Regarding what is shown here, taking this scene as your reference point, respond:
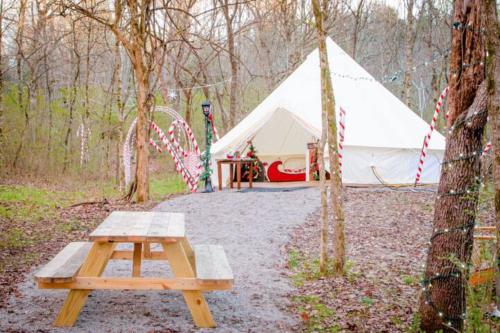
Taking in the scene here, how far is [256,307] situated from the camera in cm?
476

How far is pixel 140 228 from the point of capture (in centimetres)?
427

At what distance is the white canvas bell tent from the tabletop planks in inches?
327

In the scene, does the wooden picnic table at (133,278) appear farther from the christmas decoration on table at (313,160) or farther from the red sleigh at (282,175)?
the red sleigh at (282,175)

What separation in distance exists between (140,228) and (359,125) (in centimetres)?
984

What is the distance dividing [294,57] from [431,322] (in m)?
17.7

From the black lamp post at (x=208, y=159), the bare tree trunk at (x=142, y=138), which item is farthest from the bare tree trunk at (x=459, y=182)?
the black lamp post at (x=208, y=159)

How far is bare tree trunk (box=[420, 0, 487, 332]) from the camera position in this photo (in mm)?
3893

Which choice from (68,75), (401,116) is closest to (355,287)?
(401,116)

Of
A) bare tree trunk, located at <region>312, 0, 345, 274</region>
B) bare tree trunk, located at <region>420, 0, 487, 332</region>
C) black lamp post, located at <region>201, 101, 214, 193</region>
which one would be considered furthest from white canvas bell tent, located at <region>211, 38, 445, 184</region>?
bare tree trunk, located at <region>420, 0, 487, 332</region>

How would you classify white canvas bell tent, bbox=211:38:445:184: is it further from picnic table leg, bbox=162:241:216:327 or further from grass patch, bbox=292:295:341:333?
picnic table leg, bbox=162:241:216:327

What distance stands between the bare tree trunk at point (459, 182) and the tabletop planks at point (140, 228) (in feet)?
5.74

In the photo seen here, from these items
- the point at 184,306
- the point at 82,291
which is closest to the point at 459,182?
the point at 184,306

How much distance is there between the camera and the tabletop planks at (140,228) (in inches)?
154

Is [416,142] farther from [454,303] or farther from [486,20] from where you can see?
[486,20]
